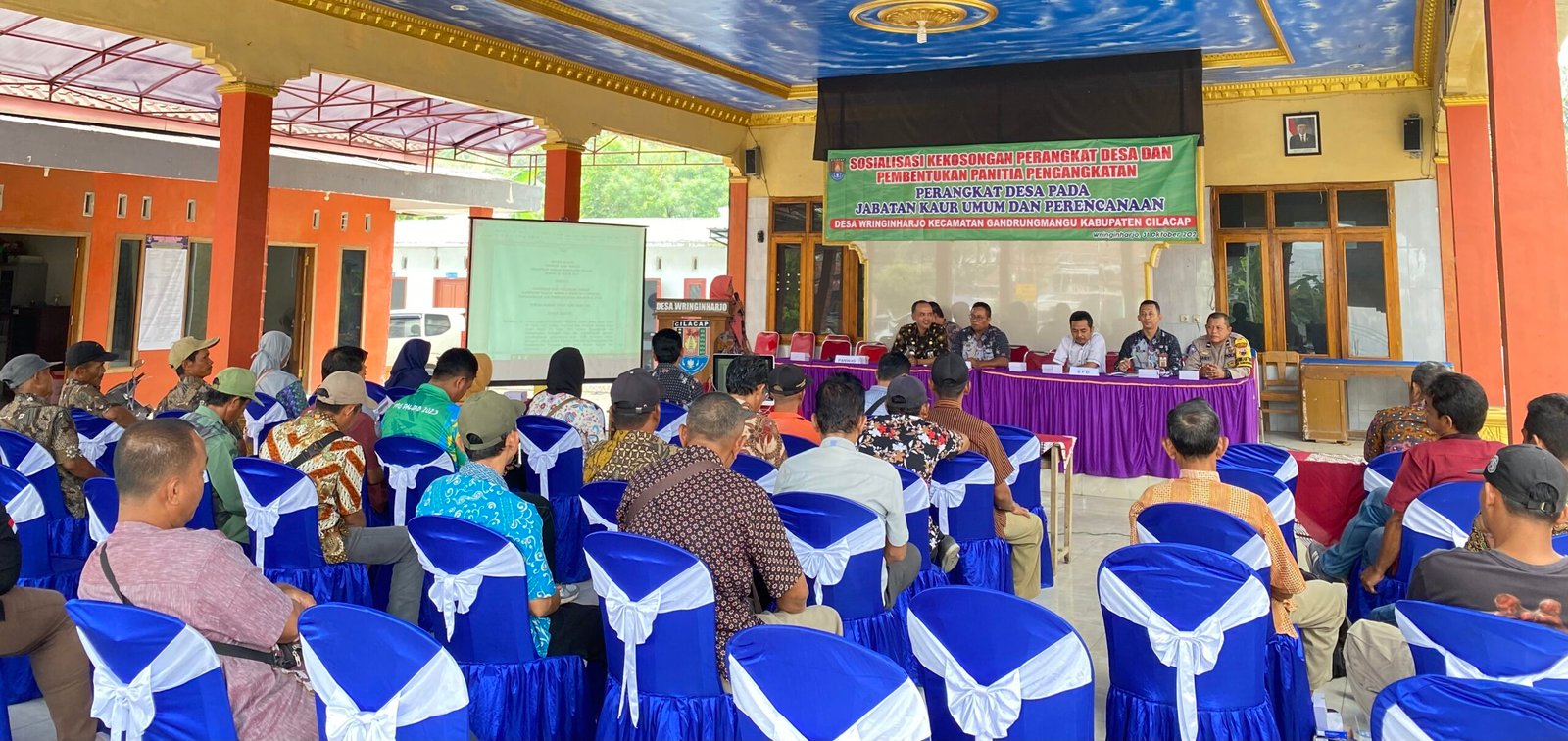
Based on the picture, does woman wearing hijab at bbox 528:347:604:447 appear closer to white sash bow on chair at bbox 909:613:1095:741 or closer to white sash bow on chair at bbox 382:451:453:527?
white sash bow on chair at bbox 382:451:453:527

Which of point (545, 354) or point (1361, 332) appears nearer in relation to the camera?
point (545, 354)

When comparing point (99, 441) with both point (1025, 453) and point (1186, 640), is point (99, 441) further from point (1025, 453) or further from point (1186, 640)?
point (1186, 640)

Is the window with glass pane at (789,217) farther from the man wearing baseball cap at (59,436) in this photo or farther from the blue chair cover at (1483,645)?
the blue chair cover at (1483,645)

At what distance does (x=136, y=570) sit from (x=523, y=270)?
21.9 ft

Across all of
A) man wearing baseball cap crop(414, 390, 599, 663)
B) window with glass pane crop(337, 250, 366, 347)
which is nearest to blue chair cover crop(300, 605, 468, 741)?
man wearing baseball cap crop(414, 390, 599, 663)

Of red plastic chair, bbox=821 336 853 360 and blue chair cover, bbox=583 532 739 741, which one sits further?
red plastic chair, bbox=821 336 853 360

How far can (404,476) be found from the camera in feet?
12.7

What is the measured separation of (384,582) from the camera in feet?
12.4

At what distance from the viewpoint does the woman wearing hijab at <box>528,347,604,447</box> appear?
468cm

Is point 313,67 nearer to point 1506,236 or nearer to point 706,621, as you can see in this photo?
point 706,621

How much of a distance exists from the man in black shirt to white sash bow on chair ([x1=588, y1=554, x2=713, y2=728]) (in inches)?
52.3

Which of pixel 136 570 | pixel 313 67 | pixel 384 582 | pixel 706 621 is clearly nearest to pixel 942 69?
pixel 313 67

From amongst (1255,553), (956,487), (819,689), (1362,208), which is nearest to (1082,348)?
(1362,208)

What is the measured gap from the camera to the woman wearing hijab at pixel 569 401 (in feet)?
15.4
